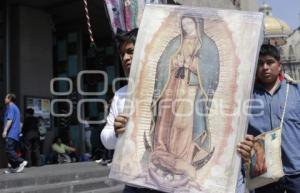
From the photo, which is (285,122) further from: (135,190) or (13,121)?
(13,121)

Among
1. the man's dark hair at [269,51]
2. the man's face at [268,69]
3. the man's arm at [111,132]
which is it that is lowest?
the man's arm at [111,132]

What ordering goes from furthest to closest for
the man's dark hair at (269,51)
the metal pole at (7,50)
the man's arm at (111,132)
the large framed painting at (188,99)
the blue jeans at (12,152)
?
the metal pole at (7,50), the blue jeans at (12,152), the man's dark hair at (269,51), the man's arm at (111,132), the large framed painting at (188,99)

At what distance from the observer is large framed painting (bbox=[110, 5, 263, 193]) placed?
2521 millimetres

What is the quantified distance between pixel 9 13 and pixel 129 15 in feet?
13.7

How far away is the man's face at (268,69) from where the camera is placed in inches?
133

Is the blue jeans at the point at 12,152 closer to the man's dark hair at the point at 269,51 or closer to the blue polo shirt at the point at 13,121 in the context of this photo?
the blue polo shirt at the point at 13,121

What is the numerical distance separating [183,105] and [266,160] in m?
0.87

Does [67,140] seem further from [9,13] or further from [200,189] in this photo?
[200,189]

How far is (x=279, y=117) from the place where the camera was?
11.1ft

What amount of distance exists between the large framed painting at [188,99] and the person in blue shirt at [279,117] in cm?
83

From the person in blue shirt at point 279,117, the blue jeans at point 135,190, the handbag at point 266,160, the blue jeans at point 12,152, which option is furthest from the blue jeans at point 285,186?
the blue jeans at point 12,152

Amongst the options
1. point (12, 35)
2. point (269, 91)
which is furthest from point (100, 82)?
point (269, 91)

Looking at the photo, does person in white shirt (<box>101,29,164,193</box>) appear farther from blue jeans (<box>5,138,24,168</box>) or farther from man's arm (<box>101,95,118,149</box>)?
blue jeans (<box>5,138,24,168</box>)

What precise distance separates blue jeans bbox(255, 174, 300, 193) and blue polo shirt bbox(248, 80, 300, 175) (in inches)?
1.6
